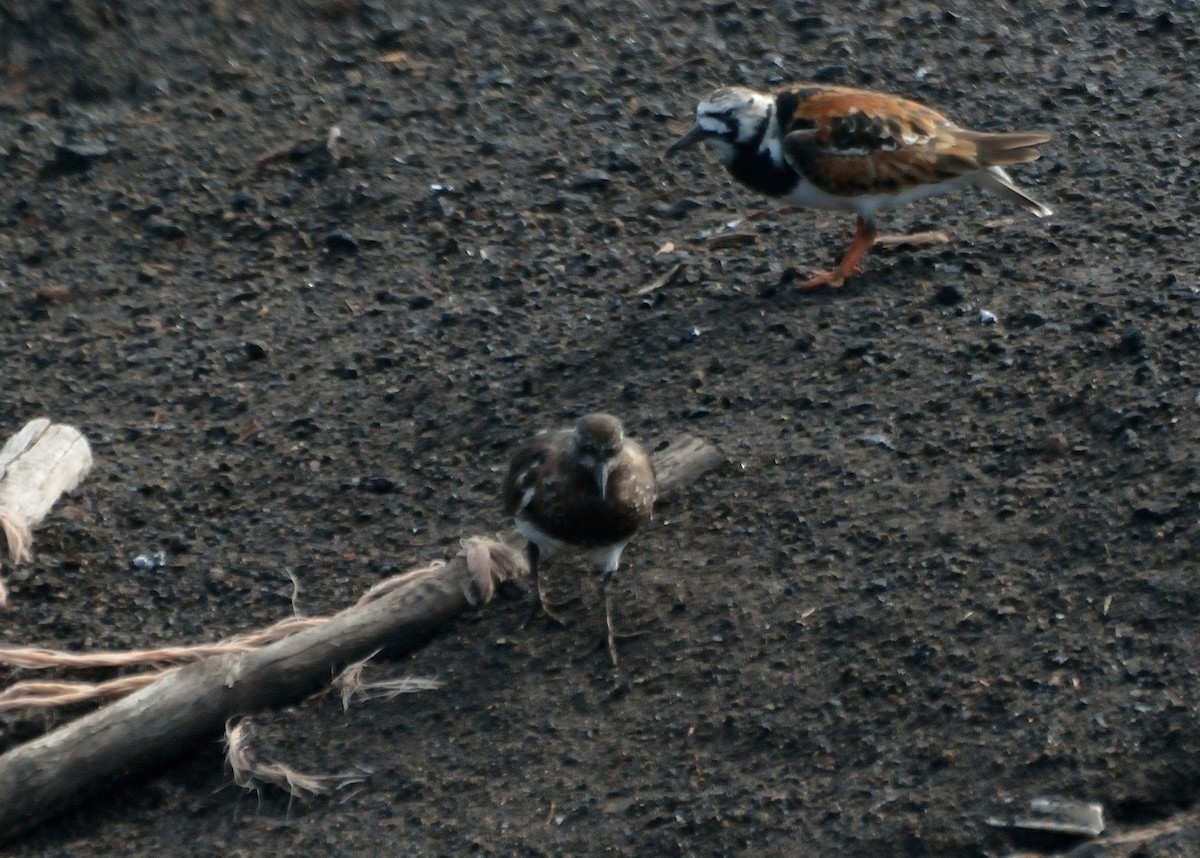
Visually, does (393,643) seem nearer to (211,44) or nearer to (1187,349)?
(1187,349)

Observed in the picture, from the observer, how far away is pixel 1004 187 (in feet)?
20.6

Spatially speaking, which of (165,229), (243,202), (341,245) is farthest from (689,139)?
(165,229)

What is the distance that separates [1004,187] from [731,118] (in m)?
1.03

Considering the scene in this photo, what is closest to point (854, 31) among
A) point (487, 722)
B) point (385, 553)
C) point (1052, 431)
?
point (1052, 431)

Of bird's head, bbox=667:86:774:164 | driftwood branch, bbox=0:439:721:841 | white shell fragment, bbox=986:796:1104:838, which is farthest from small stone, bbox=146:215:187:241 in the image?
white shell fragment, bbox=986:796:1104:838

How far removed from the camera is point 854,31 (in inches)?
310

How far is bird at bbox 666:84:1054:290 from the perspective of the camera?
6195 mm

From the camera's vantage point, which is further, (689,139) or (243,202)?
(243,202)

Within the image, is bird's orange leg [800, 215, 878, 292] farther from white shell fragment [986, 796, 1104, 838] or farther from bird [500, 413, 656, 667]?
white shell fragment [986, 796, 1104, 838]

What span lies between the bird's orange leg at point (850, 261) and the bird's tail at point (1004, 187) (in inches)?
16.9

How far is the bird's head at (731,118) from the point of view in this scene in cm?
644

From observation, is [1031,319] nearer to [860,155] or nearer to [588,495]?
[860,155]

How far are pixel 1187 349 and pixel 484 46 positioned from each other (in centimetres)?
385

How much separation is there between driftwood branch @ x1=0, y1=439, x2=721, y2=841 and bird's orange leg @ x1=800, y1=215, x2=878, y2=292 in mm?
1813
